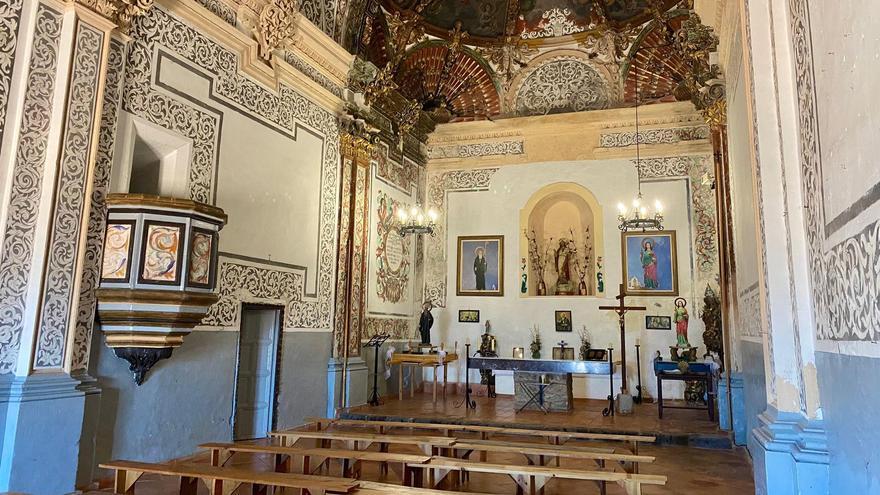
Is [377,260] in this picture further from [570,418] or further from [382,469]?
[382,469]

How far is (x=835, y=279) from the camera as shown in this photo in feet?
6.87

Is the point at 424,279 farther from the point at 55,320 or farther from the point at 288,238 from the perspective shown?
the point at 55,320

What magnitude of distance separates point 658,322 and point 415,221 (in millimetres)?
4551

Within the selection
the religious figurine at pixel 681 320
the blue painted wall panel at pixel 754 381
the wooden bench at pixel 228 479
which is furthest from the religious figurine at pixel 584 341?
the wooden bench at pixel 228 479

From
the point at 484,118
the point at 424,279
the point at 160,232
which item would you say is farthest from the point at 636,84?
the point at 160,232

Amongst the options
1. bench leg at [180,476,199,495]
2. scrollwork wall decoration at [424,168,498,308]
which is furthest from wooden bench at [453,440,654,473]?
scrollwork wall decoration at [424,168,498,308]

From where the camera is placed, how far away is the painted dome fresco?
1013 cm

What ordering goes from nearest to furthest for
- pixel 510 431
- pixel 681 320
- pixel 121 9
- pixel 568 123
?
pixel 121 9, pixel 510 431, pixel 681 320, pixel 568 123

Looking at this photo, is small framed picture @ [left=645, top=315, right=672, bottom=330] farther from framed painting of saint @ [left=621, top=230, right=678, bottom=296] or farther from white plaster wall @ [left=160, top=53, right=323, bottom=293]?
white plaster wall @ [left=160, top=53, right=323, bottom=293]

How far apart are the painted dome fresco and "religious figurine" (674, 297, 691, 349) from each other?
4986 millimetres

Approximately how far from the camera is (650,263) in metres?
9.73

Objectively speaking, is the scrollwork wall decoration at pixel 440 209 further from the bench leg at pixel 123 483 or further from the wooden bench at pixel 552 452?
the bench leg at pixel 123 483

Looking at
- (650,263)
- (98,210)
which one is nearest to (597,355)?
(650,263)

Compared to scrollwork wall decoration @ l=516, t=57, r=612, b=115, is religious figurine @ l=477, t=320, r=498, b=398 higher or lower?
lower
